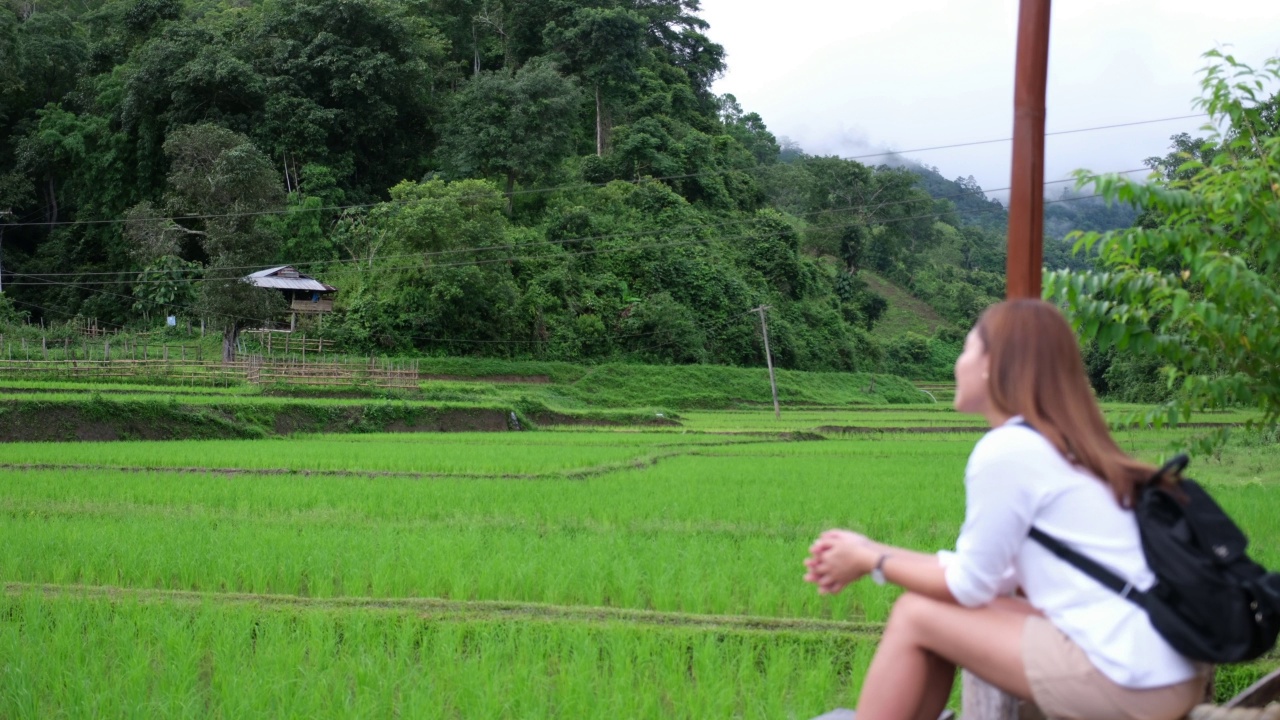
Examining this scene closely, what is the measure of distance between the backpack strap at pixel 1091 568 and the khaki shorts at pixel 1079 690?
17cm

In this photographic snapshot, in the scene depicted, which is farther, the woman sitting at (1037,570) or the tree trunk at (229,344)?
the tree trunk at (229,344)

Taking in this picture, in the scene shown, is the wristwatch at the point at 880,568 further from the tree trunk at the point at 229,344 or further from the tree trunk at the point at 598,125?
the tree trunk at the point at 598,125

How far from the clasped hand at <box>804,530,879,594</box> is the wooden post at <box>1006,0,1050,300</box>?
4.13 feet

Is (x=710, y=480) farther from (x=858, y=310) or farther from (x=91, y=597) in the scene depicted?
(x=858, y=310)

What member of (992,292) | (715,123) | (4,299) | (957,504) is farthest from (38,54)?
(992,292)

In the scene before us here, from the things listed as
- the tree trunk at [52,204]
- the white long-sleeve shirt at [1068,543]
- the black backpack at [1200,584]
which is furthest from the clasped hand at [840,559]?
the tree trunk at [52,204]

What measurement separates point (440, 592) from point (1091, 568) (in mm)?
4209

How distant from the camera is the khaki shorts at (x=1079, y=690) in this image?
231 cm

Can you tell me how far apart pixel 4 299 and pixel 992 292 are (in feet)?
176

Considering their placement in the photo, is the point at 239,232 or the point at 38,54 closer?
the point at 239,232

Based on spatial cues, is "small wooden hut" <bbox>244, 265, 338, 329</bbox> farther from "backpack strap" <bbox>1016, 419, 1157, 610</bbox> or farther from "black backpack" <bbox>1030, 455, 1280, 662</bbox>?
"black backpack" <bbox>1030, 455, 1280, 662</bbox>

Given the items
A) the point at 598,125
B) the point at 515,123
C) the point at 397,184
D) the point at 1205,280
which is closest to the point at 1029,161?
the point at 1205,280

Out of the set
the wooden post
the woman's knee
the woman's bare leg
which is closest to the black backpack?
the woman's bare leg

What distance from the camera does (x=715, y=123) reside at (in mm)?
55312
